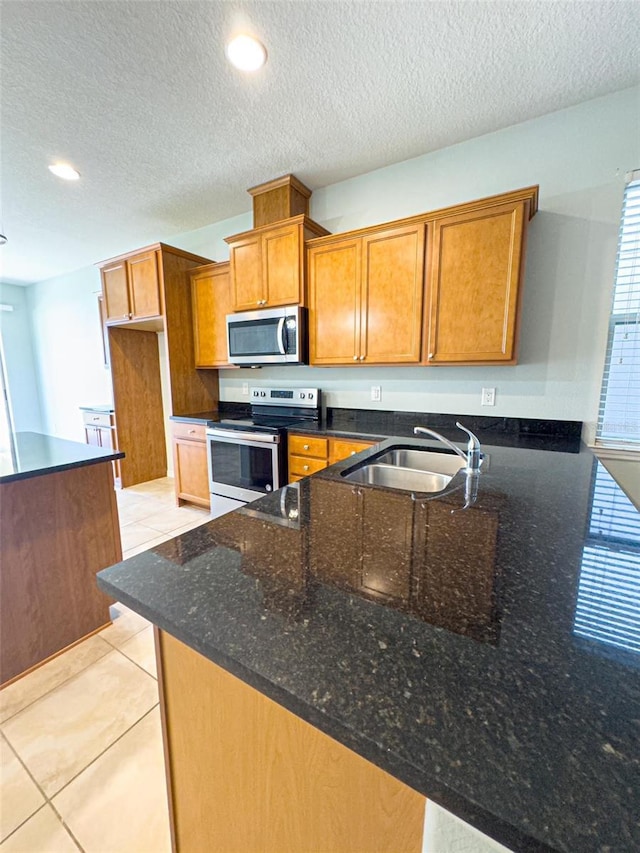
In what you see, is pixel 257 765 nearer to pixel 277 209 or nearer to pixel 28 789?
pixel 28 789

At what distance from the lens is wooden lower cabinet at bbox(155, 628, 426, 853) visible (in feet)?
1.60

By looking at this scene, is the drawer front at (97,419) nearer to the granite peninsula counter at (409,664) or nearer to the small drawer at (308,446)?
the small drawer at (308,446)

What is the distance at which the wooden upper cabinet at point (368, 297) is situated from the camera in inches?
87.0

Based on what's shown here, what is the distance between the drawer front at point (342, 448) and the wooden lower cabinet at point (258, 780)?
5.59ft

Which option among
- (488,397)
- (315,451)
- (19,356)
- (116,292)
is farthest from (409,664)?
(19,356)

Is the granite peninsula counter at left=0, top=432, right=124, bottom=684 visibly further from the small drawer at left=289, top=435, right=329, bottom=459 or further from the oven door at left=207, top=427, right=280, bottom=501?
the small drawer at left=289, top=435, right=329, bottom=459

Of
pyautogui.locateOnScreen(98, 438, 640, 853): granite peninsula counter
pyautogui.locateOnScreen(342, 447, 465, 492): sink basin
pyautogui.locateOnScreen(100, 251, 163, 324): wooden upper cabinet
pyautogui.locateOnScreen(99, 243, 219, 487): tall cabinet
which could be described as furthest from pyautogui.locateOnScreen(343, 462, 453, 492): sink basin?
pyautogui.locateOnScreen(100, 251, 163, 324): wooden upper cabinet

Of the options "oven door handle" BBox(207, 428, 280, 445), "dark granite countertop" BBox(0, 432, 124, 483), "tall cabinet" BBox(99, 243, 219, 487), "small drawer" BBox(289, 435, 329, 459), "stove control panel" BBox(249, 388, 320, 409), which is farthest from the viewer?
"tall cabinet" BBox(99, 243, 219, 487)

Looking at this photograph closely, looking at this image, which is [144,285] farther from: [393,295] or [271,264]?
[393,295]

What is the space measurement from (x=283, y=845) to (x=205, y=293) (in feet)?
11.3

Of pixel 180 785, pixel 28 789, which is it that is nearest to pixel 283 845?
pixel 180 785

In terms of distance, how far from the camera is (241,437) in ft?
8.79

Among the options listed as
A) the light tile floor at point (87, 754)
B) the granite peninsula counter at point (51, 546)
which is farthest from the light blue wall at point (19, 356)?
the light tile floor at point (87, 754)

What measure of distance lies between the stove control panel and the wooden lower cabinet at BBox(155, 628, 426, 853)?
2344 mm
